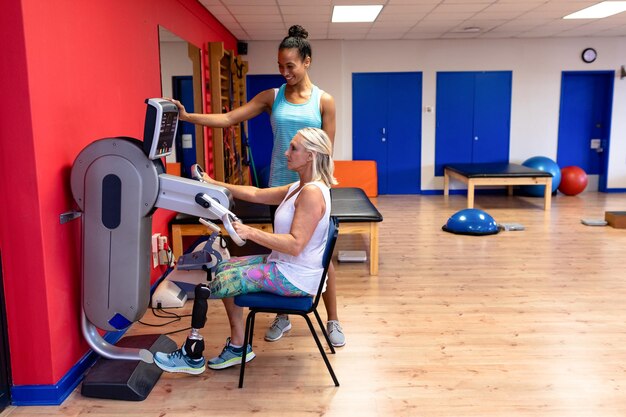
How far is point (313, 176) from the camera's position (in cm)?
239

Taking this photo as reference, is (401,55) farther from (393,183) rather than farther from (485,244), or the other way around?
(485,244)

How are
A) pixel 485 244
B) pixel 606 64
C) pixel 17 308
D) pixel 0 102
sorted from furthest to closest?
pixel 606 64
pixel 485 244
pixel 17 308
pixel 0 102

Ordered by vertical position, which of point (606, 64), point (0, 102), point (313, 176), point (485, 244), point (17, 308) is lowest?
point (485, 244)

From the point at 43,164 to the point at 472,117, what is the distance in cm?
723

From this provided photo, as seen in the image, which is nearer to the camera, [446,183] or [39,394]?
[39,394]

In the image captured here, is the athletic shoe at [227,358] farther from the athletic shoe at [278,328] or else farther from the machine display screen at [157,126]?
the machine display screen at [157,126]

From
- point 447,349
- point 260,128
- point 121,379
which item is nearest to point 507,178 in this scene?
point 260,128

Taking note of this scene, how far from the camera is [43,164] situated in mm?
2223

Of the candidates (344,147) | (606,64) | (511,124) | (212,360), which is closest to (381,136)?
Result: (344,147)

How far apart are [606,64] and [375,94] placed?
3381mm

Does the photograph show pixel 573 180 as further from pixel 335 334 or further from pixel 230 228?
pixel 230 228

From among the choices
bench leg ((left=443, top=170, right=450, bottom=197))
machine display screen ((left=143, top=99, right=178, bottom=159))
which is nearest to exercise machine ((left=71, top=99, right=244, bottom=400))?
machine display screen ((left=143, top=99, right=178, bottom=159))

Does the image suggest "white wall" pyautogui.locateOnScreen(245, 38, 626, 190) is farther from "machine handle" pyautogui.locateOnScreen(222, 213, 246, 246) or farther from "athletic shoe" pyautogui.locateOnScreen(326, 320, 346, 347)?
"machine handle" pyautogui.locateOnScreen(222, 213, 246, 246)

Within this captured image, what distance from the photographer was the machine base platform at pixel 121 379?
2383 millimetres
